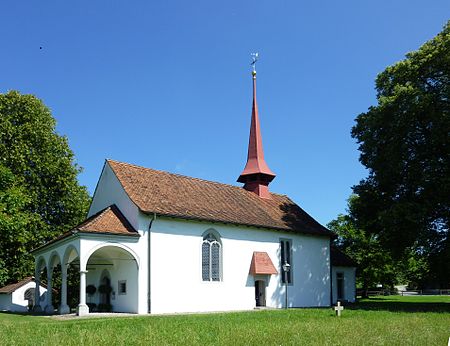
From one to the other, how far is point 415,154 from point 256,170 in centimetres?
1118

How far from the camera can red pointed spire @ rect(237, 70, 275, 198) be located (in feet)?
112

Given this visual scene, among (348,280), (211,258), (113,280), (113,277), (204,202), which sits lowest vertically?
(348,280)

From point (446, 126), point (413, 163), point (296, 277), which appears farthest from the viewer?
point (296, 277)

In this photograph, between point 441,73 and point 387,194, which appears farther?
point 387,194

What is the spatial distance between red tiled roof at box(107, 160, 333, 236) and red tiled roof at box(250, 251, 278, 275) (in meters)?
1.75

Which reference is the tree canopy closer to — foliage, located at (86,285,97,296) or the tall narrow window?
foliage, located at (86,285,97,296)

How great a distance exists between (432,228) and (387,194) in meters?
3.14

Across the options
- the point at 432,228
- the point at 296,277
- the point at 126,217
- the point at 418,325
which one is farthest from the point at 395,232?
the point at 126,217

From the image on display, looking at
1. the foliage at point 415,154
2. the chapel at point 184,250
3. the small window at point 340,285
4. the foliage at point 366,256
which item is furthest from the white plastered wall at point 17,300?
the foliage at point 366,256

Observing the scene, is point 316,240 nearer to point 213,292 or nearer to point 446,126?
point 213,292

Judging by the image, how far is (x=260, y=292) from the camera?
2909 cm

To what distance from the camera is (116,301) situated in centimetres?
2505

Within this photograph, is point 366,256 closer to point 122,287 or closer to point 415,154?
point 415,154

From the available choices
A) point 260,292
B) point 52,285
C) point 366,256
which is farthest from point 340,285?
point 52,285
